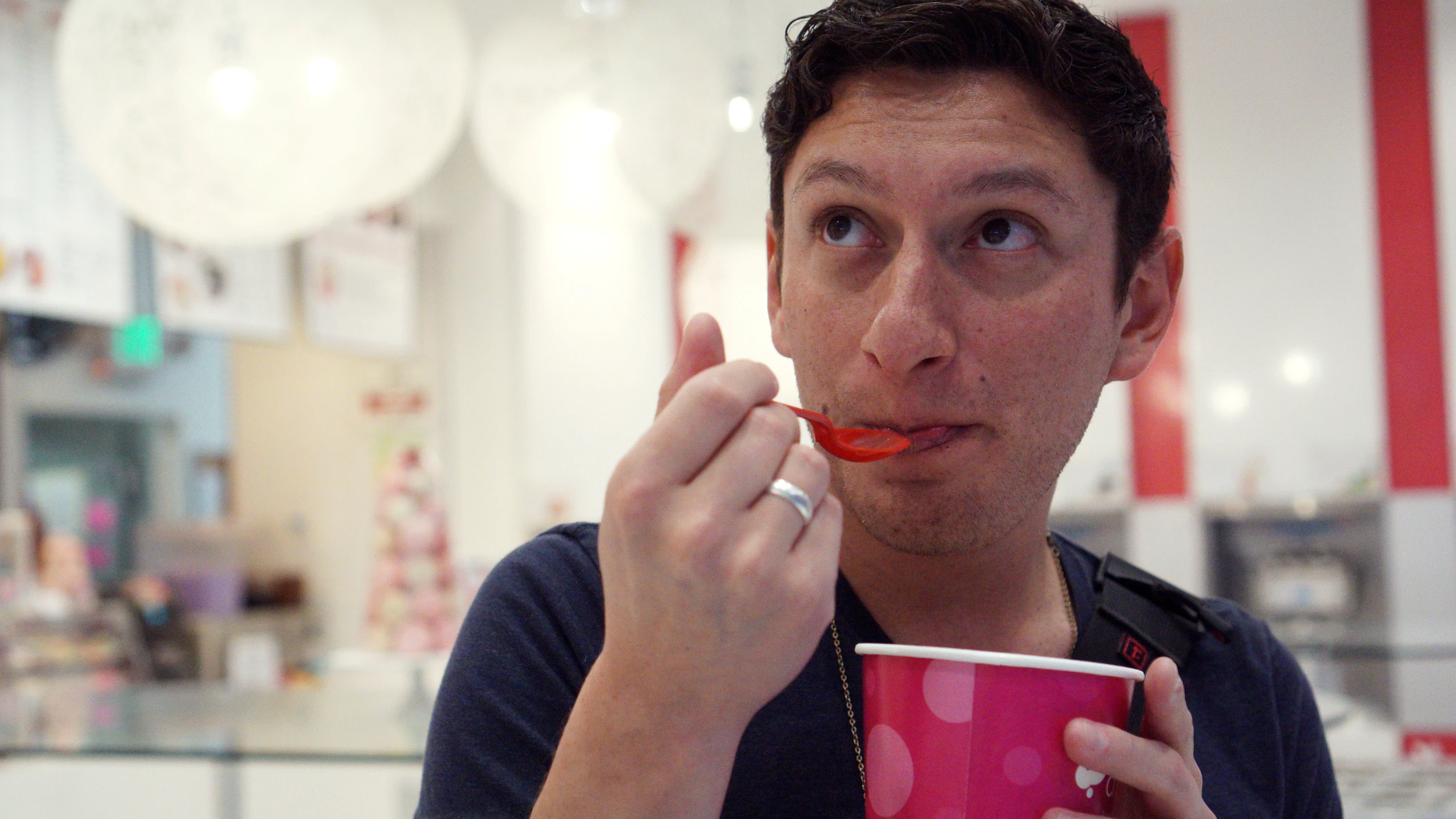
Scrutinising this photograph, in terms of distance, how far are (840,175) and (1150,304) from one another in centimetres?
41

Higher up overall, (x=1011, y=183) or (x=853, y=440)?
(x=1011, y=183)

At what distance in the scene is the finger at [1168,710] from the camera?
79 centimetres

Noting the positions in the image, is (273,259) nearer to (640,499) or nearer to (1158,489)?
(1158,489)

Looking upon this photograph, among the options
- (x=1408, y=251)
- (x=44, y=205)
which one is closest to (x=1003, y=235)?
(x=44, y=205)

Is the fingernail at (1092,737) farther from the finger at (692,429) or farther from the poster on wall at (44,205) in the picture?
the poster on wall at (44,205)

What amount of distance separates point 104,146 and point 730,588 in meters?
2.00

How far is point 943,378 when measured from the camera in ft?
3.36

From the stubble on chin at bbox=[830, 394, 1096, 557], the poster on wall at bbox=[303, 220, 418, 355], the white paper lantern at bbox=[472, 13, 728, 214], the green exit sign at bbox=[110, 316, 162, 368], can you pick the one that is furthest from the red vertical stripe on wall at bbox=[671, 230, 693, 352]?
the stubble on chin at bbox=[830, 394, 1096, 557]

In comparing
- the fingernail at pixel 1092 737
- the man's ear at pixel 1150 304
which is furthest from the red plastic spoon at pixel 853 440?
the man's ear at pixel 1150 304

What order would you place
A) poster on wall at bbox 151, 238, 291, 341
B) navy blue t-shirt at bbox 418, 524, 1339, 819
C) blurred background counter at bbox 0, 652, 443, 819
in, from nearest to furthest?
navy blue t-shirt at bbox 418, 524, 1339, 819 → blurred background counter at bbox 0, 652, 443, 819 → poster on wall at bbox 151, 238, 291, 341

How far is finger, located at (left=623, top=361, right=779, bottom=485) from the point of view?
2.27 feet

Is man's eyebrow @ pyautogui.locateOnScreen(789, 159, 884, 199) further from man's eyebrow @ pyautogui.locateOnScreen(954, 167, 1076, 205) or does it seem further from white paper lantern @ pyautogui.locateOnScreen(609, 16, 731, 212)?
white paper lantern @ pyautogui.locateOnScreen(609, 16, 731, 212)

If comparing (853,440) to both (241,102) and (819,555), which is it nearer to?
(819,555)

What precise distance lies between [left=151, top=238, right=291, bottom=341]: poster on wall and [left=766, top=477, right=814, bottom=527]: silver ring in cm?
446
